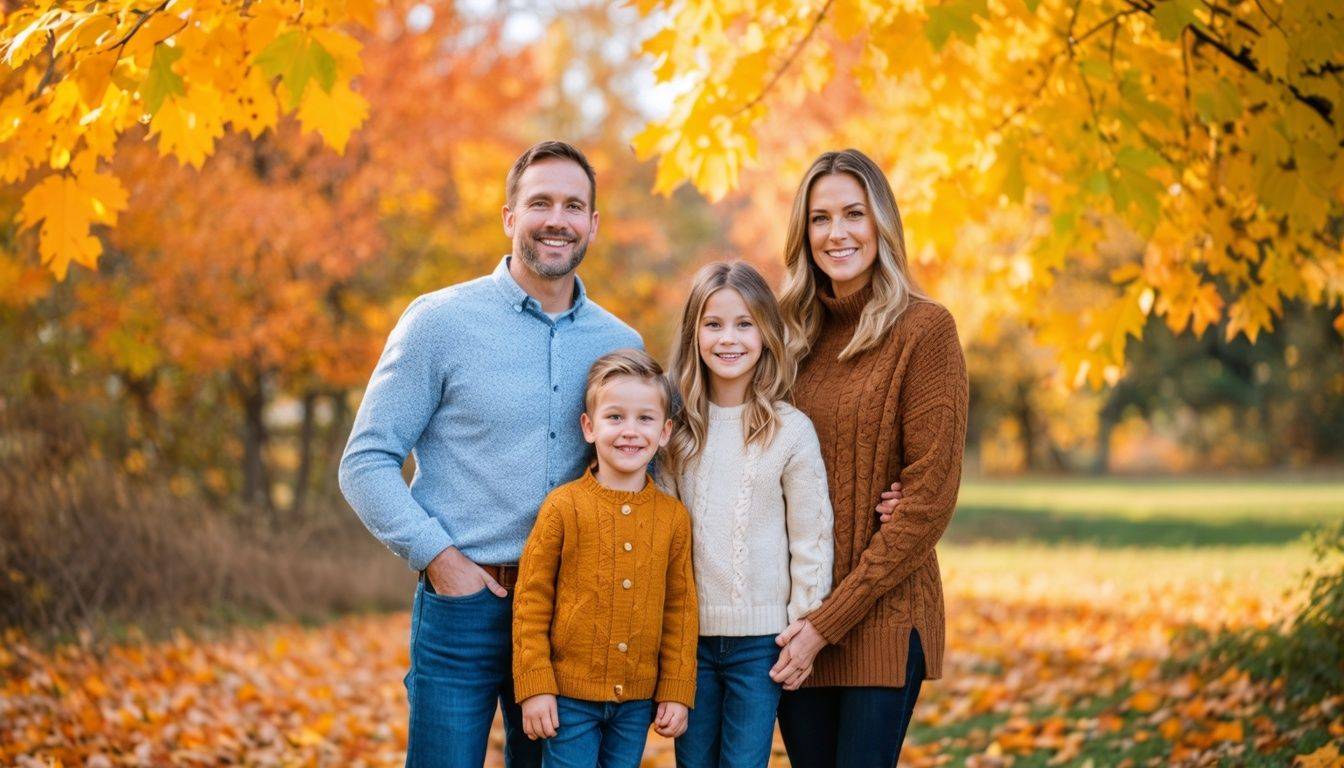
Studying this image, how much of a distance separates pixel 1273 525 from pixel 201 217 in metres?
13.1

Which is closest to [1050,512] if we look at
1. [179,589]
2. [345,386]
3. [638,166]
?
[638,166]

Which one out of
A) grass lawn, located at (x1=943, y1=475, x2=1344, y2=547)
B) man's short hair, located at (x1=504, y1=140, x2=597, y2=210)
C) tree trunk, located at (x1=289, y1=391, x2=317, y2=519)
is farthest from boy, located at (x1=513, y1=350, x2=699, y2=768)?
grass lawn, located at (x1=943, y1=475, x2=1344, y2=547)

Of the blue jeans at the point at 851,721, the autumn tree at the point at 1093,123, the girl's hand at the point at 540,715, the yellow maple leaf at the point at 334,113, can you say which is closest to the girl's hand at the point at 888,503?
the blue jeans at the point at 851,721

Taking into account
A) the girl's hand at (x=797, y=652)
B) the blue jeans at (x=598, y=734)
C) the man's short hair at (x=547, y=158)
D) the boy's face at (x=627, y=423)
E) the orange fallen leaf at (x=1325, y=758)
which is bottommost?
the orange fallen leaf at (x=1325, y=758)

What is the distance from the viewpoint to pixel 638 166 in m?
24.4

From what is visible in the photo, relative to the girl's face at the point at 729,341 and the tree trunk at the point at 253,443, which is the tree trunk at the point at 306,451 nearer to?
the tree trunk at the point at 253,443

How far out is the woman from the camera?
3193 mm

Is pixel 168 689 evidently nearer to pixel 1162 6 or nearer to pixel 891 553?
pixel 891 553

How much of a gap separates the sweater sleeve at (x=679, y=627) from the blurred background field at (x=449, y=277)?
64.2 inches

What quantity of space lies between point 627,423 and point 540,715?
2.65 feet

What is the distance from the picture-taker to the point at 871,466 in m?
3.32

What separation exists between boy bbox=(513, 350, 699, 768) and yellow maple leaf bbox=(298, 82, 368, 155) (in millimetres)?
1385

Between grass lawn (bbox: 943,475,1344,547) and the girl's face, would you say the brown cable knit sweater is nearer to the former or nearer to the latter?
the girl's face

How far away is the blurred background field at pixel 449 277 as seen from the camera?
386cm
